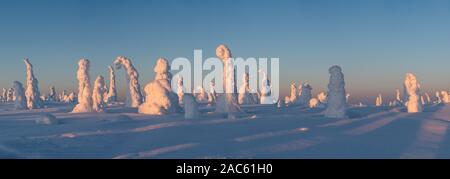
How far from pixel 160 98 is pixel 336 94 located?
17.7 metres

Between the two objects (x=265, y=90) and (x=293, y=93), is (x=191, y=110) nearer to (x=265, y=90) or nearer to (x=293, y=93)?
(x=265, y=90)

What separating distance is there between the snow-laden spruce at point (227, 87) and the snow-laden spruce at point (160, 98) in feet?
15.9

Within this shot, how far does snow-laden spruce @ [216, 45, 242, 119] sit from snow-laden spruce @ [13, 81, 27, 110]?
3123cm

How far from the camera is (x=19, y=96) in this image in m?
60.6

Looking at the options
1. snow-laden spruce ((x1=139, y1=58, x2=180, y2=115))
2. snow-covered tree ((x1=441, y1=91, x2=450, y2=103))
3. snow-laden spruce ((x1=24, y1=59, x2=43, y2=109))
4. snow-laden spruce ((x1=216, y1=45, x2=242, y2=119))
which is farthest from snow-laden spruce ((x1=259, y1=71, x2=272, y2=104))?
snow-laden spruce ((x1=24, y1=59, x2=43, y2=109))

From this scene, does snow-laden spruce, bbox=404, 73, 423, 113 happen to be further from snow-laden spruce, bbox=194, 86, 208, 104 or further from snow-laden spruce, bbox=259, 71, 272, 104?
snow-laden spruce, bbox=194, 86, 208, 104

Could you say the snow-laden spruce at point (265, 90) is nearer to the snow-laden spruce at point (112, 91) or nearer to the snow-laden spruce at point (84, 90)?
the snow-laden spruce at point (112, 91)

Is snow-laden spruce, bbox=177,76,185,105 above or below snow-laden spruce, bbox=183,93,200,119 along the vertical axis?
above

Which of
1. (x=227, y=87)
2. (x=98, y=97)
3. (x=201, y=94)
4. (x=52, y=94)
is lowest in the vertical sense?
(x=52, y=94)

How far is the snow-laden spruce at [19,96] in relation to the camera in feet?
198

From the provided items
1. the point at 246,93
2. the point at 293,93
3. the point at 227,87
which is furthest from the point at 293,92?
the point at 227,87

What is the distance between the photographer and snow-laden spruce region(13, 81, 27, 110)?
6044 cm
